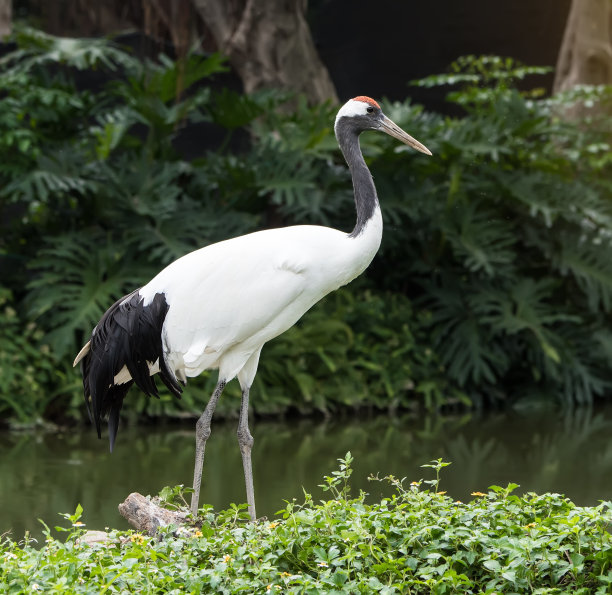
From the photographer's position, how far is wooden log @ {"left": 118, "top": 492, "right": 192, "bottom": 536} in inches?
147

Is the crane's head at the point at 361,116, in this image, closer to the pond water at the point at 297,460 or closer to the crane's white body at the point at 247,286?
the crane's white body at the point at 247,286

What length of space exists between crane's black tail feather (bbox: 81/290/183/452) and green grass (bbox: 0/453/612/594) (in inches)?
40.0

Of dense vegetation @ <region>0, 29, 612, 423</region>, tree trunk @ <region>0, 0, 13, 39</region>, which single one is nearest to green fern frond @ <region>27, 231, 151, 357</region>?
dense vegetation @ <region>0, 29, 612, 423</region>

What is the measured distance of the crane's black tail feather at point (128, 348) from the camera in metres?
4.11

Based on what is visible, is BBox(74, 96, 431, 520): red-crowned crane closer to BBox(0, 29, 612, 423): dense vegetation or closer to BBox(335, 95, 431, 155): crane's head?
BBox(335, 95, 431, 155): crane's head

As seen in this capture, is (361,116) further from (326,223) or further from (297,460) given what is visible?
(326,223)

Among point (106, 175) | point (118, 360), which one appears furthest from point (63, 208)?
A: point (118, 360)

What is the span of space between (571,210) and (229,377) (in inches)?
203

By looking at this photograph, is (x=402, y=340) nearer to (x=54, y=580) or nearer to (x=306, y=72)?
(x=306, y=72)

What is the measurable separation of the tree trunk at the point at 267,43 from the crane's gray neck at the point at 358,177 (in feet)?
16.7

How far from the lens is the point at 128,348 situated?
4.12 meters

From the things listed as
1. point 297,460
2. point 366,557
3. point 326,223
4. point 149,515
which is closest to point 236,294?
point 149,515

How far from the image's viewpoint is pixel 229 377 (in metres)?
4.09

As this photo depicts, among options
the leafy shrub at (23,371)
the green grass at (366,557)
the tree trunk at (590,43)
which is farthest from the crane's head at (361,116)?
the tree trunk at (590,43)
